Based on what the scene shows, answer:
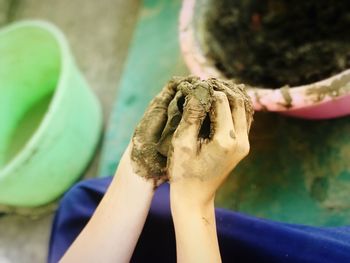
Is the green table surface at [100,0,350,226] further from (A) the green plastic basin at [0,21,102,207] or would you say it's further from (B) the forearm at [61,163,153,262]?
(B) the forearm at [61,163,153,262]

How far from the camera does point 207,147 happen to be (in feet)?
2.06

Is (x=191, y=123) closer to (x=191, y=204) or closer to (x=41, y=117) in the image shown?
(x=191, y=204)

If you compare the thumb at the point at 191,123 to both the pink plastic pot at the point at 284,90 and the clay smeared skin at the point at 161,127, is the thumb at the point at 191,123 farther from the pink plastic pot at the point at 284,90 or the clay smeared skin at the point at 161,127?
the pink plastic pot at the point at 284,90

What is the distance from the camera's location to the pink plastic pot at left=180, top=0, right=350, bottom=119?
83cm

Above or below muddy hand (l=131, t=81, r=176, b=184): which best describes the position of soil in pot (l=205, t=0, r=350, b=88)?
below

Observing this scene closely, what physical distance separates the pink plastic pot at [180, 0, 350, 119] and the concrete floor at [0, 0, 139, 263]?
0.56m

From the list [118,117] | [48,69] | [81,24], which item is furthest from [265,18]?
[81,24]

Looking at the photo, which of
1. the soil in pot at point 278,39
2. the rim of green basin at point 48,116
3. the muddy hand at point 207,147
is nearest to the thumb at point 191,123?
the muddy hand at point 207,147

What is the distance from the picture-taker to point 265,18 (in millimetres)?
1171

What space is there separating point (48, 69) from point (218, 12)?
0.64 metres

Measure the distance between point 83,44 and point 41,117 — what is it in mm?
355

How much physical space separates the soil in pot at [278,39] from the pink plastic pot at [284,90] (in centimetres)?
5

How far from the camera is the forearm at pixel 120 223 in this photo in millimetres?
740

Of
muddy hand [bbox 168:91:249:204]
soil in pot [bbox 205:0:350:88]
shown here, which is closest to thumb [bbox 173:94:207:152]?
muddy hand [bbox 168:91:249:204]
